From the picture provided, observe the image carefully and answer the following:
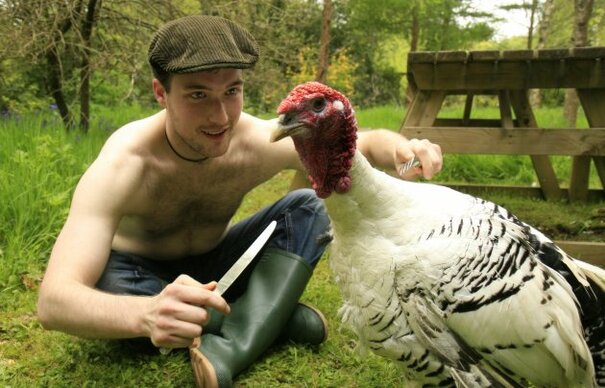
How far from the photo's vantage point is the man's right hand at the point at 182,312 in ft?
4.92

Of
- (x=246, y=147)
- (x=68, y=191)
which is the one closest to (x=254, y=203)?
(x=68, y=191)

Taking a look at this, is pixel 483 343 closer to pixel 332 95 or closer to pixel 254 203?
pixel 332 95

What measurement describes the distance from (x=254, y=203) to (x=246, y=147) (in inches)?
109

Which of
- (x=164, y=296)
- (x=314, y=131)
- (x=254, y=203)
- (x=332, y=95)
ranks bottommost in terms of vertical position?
(x=254, y=203)

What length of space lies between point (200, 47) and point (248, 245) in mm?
1112

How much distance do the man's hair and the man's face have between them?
0.06 metres

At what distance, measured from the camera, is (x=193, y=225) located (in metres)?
2.67

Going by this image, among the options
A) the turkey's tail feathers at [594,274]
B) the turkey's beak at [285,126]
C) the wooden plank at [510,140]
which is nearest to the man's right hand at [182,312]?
the turkey's beak at [285,126]

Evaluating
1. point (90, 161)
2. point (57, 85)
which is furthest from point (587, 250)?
point (57, 85)

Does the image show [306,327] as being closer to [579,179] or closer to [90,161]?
[90,161]

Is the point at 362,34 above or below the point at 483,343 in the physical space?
above

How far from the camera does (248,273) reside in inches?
110

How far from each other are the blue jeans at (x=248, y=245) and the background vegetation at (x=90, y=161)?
0.39 m

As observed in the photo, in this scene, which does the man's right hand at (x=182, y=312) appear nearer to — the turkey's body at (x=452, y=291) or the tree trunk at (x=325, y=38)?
the turkey's body at (x=452, y=291)
